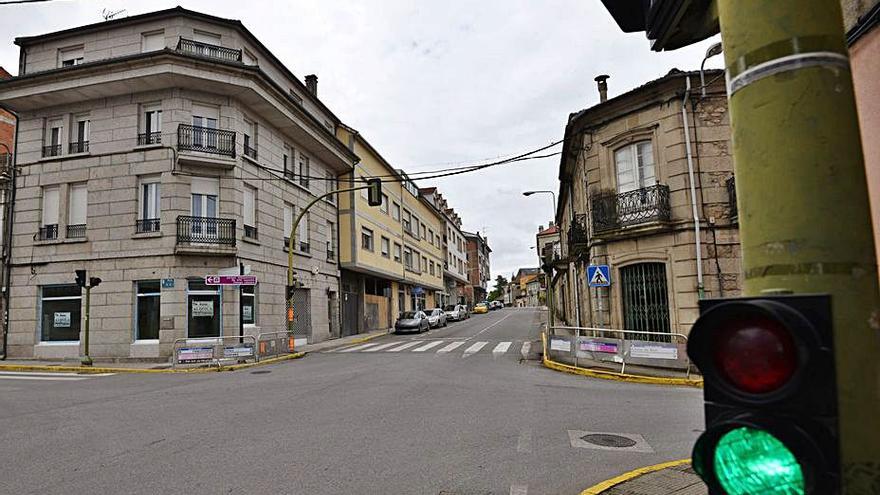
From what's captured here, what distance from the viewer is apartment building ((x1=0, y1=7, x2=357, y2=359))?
19.0 meters

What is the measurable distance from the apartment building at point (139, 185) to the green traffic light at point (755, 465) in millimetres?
17653

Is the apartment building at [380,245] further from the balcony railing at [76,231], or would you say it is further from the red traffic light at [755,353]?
the red traffic light at [755,353]

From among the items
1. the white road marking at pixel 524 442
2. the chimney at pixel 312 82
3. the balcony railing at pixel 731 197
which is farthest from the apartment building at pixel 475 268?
the white road marking at pixel 524 442

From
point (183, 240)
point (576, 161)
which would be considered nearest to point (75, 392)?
point (183, 240)

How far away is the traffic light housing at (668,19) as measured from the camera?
231 cm

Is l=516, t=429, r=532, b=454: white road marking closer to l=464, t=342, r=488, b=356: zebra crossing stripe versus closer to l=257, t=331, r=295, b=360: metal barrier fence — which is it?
l=464, t=342, r=488, b=356: zebra crossing stripe

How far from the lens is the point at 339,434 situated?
22.0 feet

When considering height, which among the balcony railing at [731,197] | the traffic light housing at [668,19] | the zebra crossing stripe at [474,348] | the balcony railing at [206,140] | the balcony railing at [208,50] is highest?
the balcony railing at [208,50]

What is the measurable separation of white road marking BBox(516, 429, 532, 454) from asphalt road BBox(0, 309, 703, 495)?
0.04m

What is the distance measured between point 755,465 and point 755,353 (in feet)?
0.77

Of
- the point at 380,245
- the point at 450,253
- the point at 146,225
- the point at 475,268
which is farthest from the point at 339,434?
the point at 475,268

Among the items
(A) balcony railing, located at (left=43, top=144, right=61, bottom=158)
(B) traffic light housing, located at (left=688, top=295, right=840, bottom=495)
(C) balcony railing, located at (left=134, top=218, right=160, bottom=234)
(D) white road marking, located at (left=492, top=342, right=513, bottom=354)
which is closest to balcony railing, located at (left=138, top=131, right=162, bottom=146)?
(C) balcony railing, located at (left=134, top=218, right=160, bottom=234)

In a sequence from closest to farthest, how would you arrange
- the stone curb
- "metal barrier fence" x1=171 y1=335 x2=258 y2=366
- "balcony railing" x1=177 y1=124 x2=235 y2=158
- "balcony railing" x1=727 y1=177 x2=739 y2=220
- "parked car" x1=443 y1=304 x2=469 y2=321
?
the stone curb → "balcony railing" x1=727 y1=177 x2=739 y2=220 → "metal barrier fence" x1=171 y1=335 x2=258 y2=366 → "balcony railing" x1=177 y1=124 x2=235 y2=158 → "parked car" x1=443 y1=304 x2=469 y2=321

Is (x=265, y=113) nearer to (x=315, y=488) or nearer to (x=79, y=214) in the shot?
(x=79, y=214)
